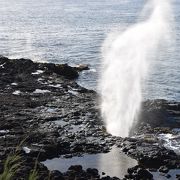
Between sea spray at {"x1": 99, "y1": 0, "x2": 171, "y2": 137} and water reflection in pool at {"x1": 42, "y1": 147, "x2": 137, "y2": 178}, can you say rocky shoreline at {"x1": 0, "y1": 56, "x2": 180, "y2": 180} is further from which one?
sea spray at {"x1": 99, "y1": 0, "x2": 171, "y2": 137}

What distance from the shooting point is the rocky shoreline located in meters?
31.3

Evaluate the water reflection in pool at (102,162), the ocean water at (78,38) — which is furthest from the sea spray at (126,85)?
the water reflection in pool at (102,162)

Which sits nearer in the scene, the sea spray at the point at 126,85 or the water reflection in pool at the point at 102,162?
the water reflection in pool at the point at 102,162

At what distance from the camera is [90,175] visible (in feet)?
94.9

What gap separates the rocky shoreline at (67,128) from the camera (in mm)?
31344

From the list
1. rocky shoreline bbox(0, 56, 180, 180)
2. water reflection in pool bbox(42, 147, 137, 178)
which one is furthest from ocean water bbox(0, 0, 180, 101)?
water reflection in pool bbox(42, 147, 137, 178)

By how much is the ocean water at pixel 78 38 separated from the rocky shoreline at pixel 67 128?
9367mm

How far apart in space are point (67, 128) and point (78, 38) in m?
65.7

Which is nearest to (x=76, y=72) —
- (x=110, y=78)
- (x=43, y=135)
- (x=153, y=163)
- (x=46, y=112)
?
(x=110, y=78)

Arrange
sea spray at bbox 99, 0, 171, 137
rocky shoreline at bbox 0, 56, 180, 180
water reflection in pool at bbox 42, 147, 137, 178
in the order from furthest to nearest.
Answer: sea spray at bbox 99, 0, 171, 137
rocky shoreline at bbox 0, 56, 180, 180
water reflection in pool at bbox 42, 147, 137, 178

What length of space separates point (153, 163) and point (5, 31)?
90.2m

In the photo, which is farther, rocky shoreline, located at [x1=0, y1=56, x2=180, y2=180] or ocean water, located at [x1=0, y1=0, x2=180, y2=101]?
ocean water, located at [x1=0, y1=0, x2=180, y2=101]

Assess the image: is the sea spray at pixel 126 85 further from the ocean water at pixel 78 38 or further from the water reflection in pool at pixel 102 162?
the water reflection in pool at pixel 102 162

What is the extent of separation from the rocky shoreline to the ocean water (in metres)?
9.37
